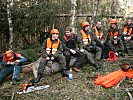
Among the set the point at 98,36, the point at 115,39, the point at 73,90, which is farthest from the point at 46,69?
the point at 115,39

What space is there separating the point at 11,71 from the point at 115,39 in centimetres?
449

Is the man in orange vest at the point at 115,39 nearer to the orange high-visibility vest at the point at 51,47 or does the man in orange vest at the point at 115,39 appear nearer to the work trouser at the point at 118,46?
the work trouser at the point at 118,46

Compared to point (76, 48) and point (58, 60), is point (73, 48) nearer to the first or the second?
point (76, 48)

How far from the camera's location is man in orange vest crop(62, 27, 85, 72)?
8.16 meters

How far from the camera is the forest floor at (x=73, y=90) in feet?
20.6

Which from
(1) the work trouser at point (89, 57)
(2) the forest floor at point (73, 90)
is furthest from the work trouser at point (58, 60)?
(1) the work trouser at point (89, 57)

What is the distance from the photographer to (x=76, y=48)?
27.8ft

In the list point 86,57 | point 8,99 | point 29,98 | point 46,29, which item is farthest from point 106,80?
point 46,29

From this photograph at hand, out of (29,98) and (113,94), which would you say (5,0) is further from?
(113,94)

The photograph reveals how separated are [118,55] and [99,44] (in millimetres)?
1102

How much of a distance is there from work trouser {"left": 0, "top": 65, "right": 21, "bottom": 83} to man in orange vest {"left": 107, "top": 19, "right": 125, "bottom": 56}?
406cm

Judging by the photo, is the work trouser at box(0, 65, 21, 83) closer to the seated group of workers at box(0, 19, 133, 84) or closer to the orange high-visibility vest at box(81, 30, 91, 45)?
the seated group of workers at box(0, 19, 133, 84)

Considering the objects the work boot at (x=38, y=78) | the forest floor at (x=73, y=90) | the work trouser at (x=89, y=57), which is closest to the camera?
the forest floor at (x=73, y=90)

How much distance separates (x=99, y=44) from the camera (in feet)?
29.9
